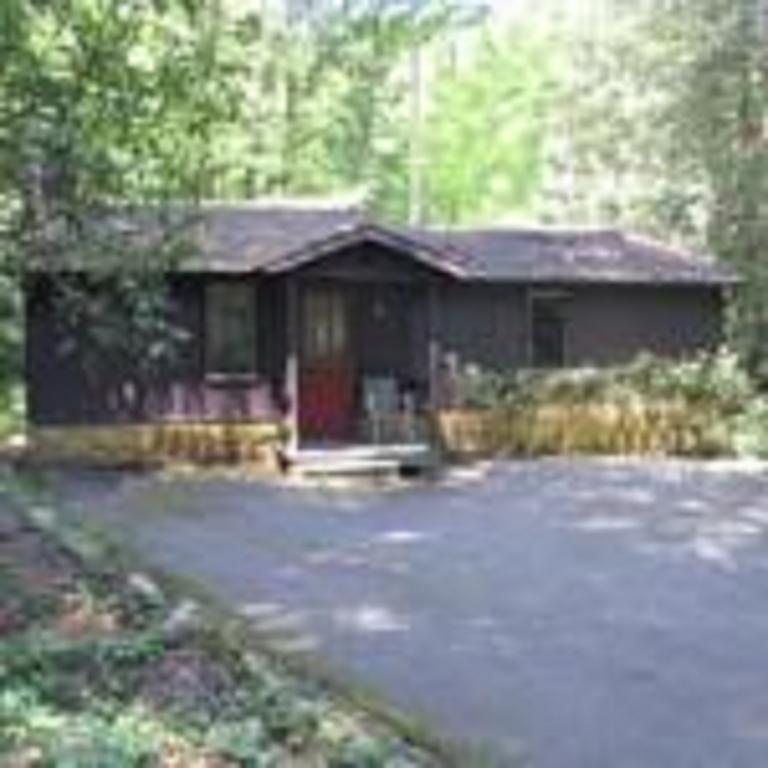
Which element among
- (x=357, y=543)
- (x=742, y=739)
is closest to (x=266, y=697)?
(x=742, y=739)

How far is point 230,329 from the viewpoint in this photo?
97.2 ft

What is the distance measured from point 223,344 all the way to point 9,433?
517cm

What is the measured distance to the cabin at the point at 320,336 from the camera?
28.6 meters

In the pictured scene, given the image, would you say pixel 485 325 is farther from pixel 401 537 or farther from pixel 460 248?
pixel 401 537

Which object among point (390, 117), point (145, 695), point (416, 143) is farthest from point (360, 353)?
point (390, 117)

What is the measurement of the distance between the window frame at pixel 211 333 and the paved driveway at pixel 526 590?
338 centimetres

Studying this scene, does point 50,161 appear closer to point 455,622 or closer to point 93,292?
point 93,292

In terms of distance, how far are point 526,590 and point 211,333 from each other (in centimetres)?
1324

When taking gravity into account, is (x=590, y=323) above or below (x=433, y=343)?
above

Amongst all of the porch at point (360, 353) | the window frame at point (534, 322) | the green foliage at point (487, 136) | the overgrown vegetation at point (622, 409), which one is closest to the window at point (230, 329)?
the porch at point (360, 353)

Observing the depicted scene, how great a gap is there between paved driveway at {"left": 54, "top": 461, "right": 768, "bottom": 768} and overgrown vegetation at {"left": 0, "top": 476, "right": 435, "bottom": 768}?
1023 mm

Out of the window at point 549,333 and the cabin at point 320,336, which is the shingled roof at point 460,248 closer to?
the cabin at point 320,336

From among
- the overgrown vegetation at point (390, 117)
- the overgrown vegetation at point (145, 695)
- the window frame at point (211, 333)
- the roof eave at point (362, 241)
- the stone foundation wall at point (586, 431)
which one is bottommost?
the overgrown vegetation at point (145, 695)

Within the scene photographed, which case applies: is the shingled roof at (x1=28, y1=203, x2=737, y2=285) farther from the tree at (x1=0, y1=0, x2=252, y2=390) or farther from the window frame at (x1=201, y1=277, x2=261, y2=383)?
the tree at (x1=0, y1=0, x2=252, y2=390)
